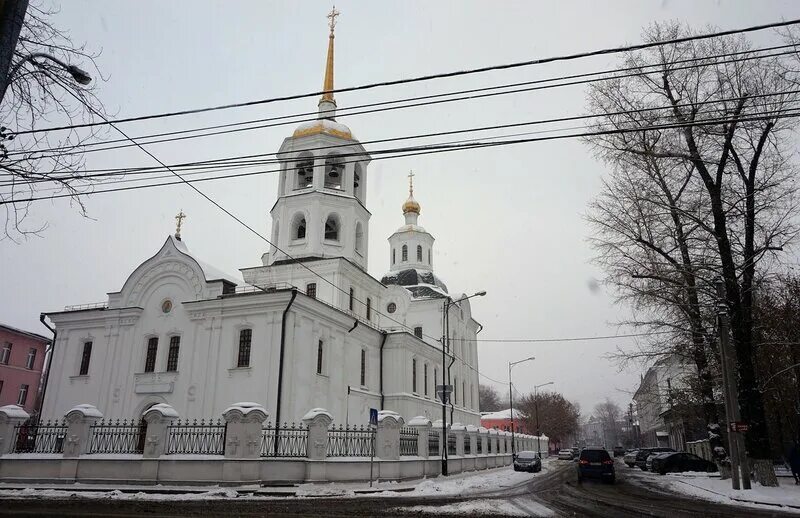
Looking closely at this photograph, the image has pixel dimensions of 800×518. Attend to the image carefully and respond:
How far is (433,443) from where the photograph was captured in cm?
2416

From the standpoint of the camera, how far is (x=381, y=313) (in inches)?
1463

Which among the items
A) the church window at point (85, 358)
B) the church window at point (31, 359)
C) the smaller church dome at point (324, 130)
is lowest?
the church window at point (85, 358)

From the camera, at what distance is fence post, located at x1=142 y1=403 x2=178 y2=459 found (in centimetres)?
1725

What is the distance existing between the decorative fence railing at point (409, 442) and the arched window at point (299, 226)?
1537cm

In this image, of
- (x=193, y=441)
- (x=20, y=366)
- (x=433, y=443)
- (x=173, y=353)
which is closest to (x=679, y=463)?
(x=433, y=443)

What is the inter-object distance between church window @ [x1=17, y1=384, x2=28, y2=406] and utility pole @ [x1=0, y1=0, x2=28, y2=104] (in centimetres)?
4762

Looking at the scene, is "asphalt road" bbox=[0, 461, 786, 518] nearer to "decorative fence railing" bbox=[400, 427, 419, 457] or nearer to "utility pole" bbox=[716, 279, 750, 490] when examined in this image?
"utility pole" bbox=[716, 279, 750, 490]

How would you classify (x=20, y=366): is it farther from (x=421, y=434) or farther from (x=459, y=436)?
(x=421, y=434)

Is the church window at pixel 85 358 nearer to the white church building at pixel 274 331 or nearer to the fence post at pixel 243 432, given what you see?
the white church building at pixel 274 331

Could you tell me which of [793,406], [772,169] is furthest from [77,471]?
[793,406]

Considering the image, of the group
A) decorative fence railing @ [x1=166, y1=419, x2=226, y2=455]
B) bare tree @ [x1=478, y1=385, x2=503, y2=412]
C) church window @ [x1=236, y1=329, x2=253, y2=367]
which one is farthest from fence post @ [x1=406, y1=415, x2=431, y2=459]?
bare tree @ [x1=478, y1=385, x2=503, y2=412]

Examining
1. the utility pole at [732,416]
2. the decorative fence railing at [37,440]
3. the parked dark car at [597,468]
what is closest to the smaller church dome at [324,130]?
the decorative fence railing at [37,440]

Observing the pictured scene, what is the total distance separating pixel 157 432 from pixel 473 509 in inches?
431

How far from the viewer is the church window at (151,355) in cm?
2672
